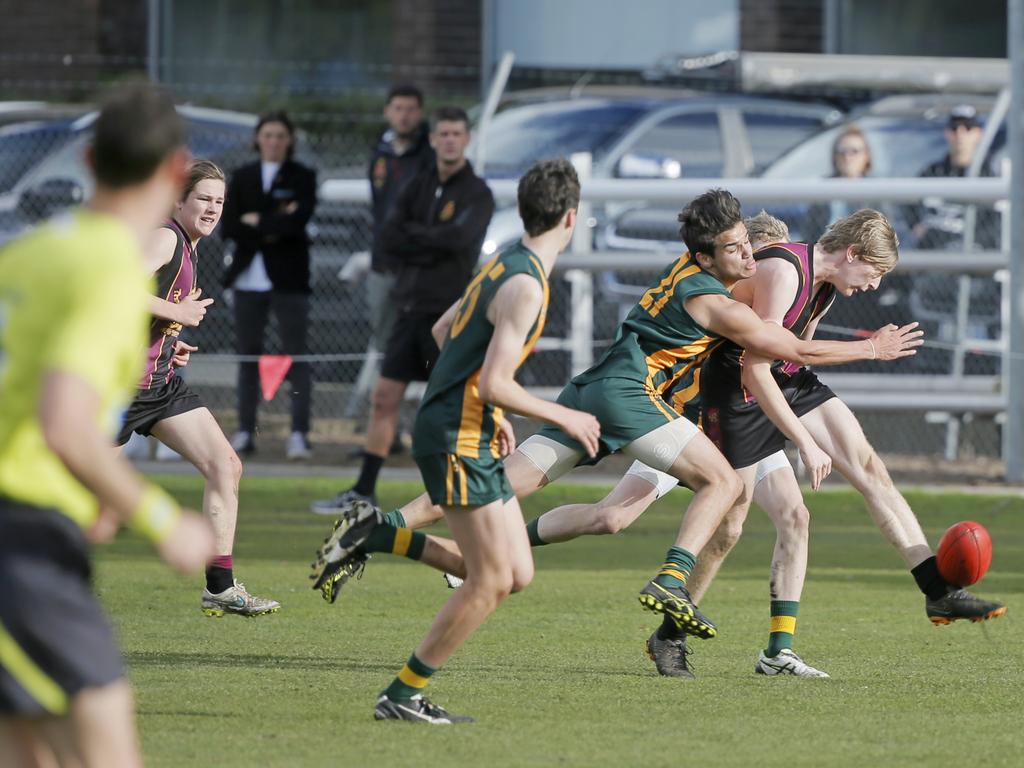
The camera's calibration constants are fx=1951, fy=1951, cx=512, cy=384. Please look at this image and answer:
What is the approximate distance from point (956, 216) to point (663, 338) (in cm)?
819

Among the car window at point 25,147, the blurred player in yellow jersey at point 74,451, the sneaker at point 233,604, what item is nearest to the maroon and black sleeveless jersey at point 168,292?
the sneaker at point 233,604

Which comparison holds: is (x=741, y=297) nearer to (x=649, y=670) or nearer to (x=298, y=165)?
(x=649, y=670)

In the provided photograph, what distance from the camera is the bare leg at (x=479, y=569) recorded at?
19.0 ft

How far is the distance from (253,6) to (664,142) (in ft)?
36.1

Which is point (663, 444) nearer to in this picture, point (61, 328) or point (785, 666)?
point (785, 666)

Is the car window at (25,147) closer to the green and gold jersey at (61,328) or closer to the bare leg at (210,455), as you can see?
the bare leg at (210,455)

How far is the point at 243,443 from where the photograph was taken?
13.8 metres

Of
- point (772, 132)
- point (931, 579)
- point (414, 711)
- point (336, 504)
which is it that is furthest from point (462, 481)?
point (772, 132)

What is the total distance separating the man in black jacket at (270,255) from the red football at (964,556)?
7229mm

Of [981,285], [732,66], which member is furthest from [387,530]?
[732,66]

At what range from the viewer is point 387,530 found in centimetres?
632

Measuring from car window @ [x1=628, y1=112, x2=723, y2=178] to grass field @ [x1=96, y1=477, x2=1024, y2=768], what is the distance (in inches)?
229

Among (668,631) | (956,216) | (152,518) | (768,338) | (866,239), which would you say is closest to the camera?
(152,518)

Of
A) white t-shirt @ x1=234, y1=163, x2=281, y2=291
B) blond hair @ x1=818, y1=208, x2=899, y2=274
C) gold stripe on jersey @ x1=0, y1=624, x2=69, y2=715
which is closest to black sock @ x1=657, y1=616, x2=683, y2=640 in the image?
blond hair @ x1=818, y1=208, x2=899, y2=274
